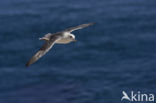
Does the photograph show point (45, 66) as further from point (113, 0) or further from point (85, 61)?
point (113, 0)

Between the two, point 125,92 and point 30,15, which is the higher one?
point 30,15

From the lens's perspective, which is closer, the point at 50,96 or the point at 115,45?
the point at 50,96

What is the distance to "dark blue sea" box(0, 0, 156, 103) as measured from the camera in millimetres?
61219

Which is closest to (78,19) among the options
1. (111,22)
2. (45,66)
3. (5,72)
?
(111,22)

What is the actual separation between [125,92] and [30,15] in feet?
69.1

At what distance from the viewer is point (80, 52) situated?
65.4 m

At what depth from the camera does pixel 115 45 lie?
65.8 meters

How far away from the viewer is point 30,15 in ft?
230

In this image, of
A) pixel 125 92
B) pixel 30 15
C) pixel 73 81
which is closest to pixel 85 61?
pixel 73 81

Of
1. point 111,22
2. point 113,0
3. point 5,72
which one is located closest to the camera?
point 5,72

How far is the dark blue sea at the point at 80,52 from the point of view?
6122 centimetres

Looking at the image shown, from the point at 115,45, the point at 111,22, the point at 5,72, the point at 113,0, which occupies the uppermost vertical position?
the point at 113,0

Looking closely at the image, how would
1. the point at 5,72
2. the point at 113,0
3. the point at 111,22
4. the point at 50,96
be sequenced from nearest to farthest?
the point at 50,96, the point at 5,72, the point at 111,22, the point at 113,0

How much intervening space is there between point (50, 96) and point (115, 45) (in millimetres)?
13375
